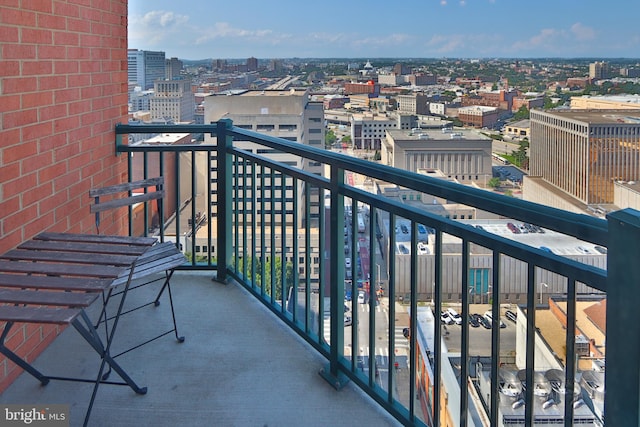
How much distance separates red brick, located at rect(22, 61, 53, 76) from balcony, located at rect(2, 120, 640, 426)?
82 cm

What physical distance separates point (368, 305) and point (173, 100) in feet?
14.5

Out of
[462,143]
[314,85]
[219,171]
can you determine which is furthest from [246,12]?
[219,171]

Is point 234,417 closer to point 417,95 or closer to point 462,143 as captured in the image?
point 462,143

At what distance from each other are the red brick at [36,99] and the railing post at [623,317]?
2231 mm

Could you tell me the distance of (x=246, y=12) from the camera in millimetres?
10609

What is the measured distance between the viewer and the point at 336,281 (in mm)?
2053

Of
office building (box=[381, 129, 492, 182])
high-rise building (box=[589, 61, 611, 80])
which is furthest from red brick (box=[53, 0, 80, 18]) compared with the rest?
high-rise building (box=[589, 61, 611, 80])

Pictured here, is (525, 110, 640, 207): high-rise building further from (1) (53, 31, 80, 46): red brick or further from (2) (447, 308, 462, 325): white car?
(1) (53, 31, 80, 46): red brick

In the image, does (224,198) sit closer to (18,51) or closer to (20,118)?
(20,118)

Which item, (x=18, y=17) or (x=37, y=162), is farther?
(x=37, y=162)

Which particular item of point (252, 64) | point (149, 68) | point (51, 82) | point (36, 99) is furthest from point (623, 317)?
point (252, 64)

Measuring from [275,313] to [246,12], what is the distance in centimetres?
913

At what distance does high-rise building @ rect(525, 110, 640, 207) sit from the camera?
5.36 m

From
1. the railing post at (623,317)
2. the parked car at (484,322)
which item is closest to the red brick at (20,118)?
the parked car at (484,322)
